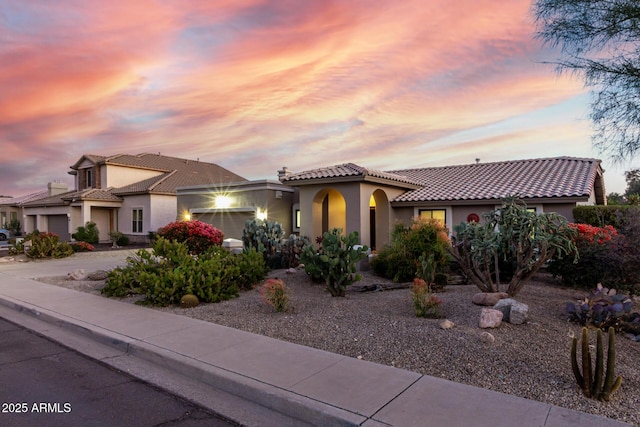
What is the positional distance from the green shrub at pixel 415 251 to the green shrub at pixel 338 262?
7.10 ft

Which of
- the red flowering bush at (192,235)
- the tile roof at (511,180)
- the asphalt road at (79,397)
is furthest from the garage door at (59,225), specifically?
the asphalt road at (79,397)

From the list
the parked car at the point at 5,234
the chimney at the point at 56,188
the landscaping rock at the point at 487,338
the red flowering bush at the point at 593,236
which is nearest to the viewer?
the landscaping rock at the point at 487,338

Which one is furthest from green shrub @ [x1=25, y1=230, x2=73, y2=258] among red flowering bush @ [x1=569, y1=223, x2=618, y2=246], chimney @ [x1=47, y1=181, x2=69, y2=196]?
chimney @ [x1=47, y1=181, x2=69, y2=196]

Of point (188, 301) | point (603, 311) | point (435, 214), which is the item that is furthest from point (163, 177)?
point (603, 311)

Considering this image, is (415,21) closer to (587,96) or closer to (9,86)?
(587,96)

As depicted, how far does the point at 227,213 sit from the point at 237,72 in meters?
8.49

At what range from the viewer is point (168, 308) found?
27.6ft

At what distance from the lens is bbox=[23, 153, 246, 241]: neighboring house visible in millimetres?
29328

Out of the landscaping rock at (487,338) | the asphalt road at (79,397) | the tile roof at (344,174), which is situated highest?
the tile roof at (344,174)

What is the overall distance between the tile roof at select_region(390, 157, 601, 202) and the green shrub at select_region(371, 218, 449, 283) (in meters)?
5.32

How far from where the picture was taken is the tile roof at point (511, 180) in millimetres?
15242

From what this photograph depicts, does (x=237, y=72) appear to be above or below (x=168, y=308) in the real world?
above

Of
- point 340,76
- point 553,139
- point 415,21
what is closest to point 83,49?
point 340,76

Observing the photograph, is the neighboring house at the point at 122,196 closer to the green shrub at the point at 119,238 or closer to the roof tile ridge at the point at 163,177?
the roof tile ridge at the point at 163,177
